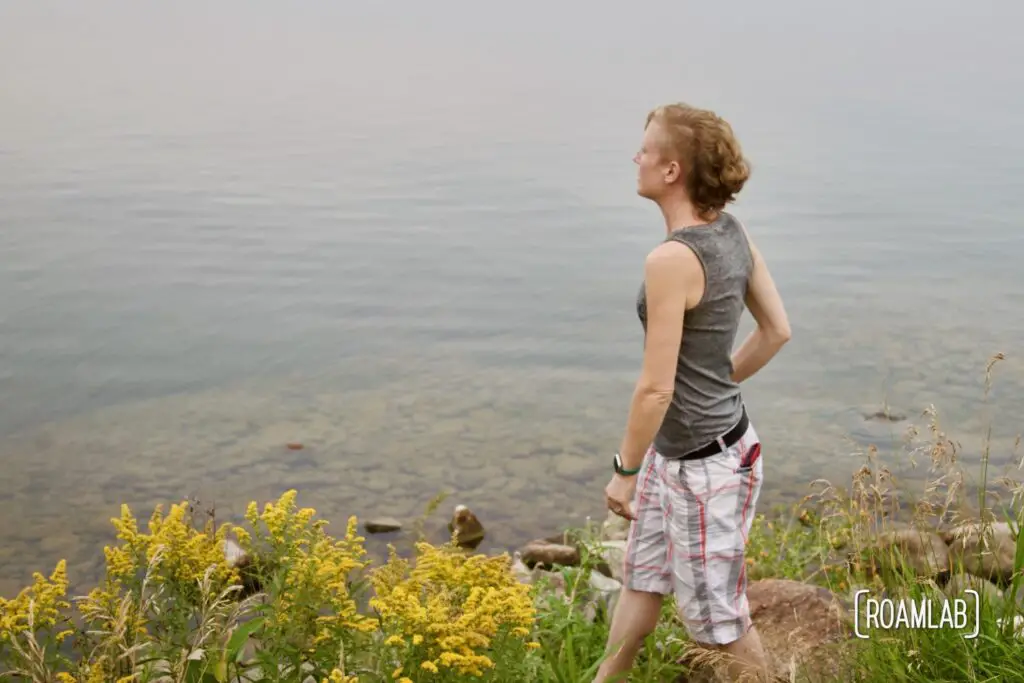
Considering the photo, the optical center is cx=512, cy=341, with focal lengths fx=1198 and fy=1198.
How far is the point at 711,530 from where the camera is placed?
14.0 ft

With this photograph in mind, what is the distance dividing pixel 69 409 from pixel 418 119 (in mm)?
27640

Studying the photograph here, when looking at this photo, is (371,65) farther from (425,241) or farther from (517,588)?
(517,588)

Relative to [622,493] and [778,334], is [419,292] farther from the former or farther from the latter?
[622,493]

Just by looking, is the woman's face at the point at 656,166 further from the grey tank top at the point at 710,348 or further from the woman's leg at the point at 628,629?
the woman's leg at the point at 628,629

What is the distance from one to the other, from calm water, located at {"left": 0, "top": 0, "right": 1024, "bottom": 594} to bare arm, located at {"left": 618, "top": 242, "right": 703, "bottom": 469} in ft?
14.2

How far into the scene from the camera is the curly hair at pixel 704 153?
13.5 feet

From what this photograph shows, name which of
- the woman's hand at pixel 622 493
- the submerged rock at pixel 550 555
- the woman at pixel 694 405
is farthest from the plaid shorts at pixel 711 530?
the submerged rock at pixel 550 555

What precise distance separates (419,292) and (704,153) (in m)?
11.7

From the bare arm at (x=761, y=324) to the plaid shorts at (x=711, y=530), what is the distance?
0.38 meters

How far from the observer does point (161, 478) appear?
9234mm

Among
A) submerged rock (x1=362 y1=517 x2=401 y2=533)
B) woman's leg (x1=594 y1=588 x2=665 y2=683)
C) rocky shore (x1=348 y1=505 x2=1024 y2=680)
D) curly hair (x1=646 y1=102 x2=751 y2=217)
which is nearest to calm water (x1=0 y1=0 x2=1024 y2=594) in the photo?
submerged rock (x1=362 y1=517 x2=401 y2=533)

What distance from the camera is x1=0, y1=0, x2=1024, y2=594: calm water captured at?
9.53 metres

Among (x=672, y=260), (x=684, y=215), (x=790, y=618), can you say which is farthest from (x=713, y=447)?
(x=790, y=618)

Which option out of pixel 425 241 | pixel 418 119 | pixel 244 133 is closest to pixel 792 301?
pixel 425 241
